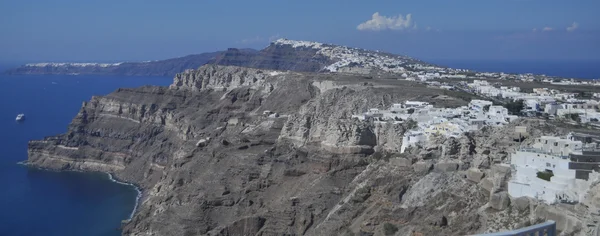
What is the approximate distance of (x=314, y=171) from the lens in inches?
1789

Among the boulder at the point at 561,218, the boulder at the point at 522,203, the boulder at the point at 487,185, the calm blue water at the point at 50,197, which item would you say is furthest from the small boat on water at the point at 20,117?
the boulder at the point at 561,218

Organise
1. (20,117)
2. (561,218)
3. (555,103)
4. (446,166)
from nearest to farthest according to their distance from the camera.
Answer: (561,218) < (446,166) < (555,103) < (20,117)

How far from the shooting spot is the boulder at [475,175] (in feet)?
111

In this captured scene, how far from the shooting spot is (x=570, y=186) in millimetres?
28625

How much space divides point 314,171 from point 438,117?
7910 mm

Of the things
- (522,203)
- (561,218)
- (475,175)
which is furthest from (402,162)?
(561,218)

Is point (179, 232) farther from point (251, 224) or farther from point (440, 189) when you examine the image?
point (440, 189)

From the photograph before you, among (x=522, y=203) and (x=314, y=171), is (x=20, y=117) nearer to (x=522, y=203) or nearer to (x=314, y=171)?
(x=314, y=171)

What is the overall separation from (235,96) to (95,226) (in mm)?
26553

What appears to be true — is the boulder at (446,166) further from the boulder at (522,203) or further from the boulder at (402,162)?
the boulder at (522,203)

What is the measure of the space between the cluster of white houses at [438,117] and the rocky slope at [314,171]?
1517mm

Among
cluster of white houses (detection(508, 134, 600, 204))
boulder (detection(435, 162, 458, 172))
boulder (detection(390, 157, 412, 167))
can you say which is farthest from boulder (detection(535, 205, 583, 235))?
boulder (detection(390, 157, 412, 167))

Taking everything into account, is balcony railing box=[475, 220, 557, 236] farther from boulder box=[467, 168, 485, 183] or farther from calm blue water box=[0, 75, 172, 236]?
calm blue water box=[0, 75, 172, 236]

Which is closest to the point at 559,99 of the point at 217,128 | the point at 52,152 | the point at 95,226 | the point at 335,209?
the point at 335,209
